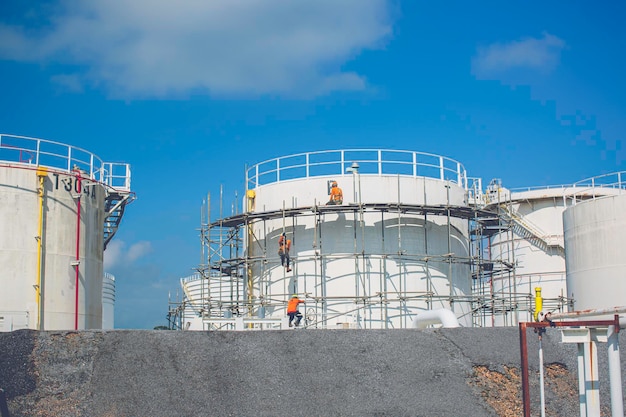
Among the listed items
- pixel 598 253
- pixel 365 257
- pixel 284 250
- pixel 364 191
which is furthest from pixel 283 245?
pixel 598 253

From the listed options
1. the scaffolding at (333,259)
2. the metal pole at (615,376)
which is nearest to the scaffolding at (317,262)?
the scaffolding at (333,259)

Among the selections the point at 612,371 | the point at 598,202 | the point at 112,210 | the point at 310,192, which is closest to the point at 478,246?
the point at 598,202

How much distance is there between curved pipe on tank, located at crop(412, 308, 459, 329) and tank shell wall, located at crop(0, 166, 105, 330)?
1040 cm

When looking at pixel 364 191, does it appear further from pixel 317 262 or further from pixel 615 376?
pixel 615 376

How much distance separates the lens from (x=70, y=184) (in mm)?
26078

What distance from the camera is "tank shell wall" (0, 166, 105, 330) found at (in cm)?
2456

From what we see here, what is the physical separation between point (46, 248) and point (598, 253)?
1881 cm

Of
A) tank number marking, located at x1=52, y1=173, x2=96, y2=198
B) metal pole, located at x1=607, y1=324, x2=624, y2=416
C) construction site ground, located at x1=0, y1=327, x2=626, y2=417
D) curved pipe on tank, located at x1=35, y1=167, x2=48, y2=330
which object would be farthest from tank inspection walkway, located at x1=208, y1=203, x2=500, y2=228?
metal pole, located at x1=607, y1=324, x2=624, y2=416

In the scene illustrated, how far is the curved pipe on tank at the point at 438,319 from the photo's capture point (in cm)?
2461

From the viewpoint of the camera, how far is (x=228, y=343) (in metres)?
20.9

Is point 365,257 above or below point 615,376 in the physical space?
above

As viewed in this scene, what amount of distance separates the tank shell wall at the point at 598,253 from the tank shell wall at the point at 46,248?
684 inches

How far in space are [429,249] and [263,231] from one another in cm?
621

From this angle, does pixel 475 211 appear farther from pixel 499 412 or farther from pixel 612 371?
pixel 612 371
